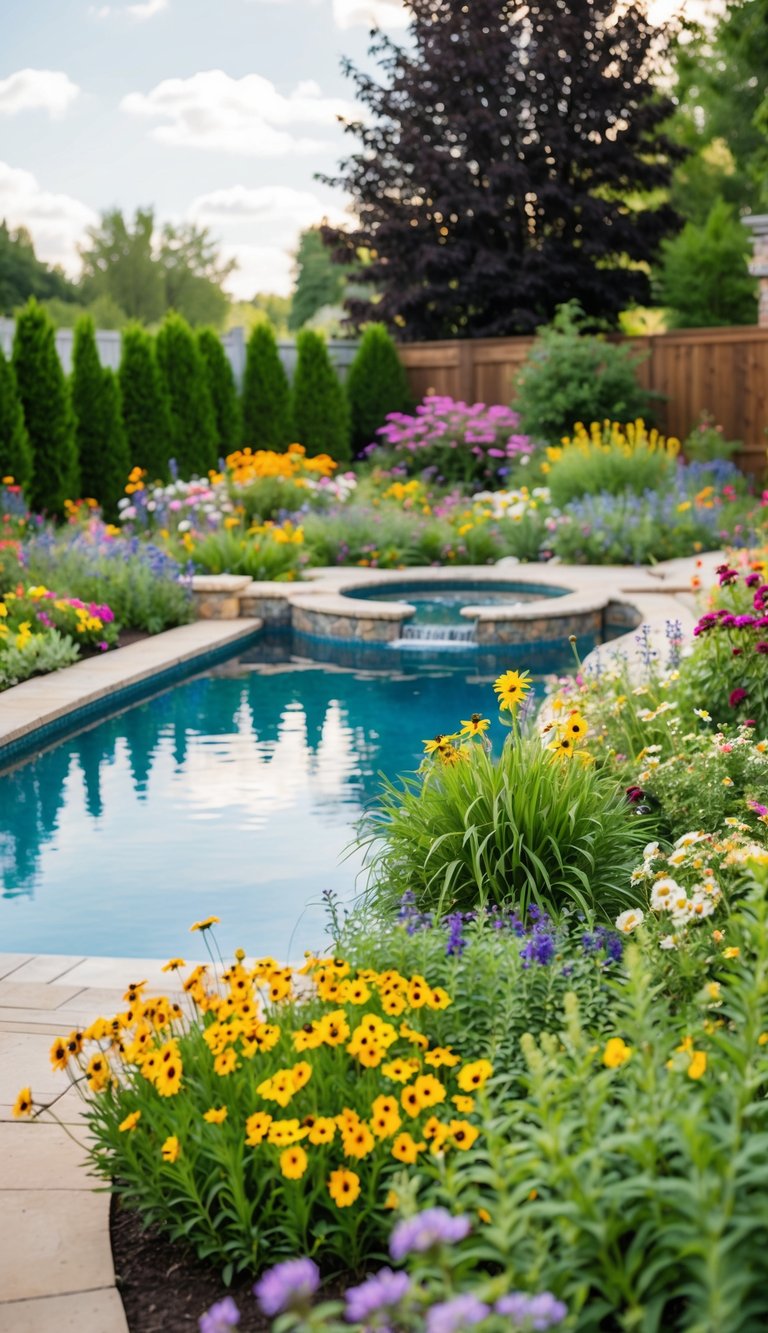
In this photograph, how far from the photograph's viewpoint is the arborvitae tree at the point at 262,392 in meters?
16.2

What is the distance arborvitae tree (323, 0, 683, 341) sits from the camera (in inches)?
771

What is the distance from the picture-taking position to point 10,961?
3920mm

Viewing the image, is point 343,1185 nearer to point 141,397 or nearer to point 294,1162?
point 294,1162

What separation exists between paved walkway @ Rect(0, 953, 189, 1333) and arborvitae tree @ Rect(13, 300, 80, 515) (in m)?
9.85

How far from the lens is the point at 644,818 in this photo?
154 inches

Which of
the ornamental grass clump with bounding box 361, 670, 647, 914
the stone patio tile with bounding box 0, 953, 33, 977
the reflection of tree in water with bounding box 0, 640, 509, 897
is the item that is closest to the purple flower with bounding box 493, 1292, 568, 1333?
the ornamental grass clump with bounding box 361, 670, 647, 914

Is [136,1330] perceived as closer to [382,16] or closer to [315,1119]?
[315,1119]

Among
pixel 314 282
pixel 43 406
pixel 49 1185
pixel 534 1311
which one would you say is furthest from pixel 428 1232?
pixel 314 282

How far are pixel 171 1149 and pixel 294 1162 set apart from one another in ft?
1.00

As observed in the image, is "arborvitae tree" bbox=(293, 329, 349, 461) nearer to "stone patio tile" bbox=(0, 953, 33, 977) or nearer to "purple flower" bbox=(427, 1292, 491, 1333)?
"stone patio tile" bbox=(0, 953, 33, 977)

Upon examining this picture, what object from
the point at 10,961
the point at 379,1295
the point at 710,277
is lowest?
the point at 10,961

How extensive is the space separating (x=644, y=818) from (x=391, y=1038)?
1796 millimetres

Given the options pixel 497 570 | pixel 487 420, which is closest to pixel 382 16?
pixel 487 420

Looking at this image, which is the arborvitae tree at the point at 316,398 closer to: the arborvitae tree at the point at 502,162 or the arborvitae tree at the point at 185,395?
the arborvitae tree at the point at 185,395
